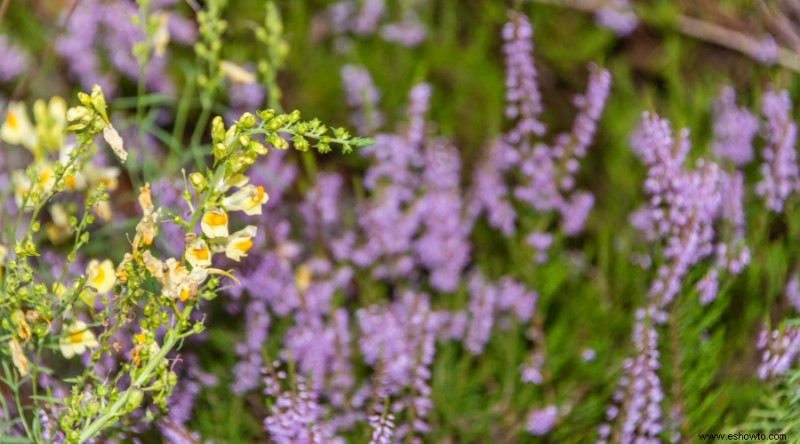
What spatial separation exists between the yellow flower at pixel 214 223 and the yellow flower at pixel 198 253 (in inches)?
0.4

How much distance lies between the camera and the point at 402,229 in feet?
3.98

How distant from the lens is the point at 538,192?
3.95ft

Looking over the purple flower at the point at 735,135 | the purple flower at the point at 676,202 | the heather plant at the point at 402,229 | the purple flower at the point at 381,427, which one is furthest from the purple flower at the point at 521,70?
the purple flower at the point at 381,427

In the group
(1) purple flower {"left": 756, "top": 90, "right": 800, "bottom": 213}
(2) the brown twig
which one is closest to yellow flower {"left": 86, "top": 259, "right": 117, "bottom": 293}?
(1) purple flower {"left": 756, "top": 90, "right": 800, "bottom": 213}

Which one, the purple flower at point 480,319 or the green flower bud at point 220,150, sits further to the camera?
the purple flower at point 480,319

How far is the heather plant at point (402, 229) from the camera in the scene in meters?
0.77

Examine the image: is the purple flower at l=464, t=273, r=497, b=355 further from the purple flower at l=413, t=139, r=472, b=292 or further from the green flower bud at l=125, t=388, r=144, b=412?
the green flower bud at l=125, t=388, r=144, b=412

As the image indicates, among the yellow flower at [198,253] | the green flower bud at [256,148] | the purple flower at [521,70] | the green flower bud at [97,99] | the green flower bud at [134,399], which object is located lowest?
the green flower bud at [134,399]

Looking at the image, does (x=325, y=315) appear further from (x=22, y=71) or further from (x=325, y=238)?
(x=22, y=71)

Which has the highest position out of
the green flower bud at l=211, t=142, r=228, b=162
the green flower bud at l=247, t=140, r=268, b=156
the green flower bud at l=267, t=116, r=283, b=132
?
the green flower bud at l=267, t=116, r=283, b=132

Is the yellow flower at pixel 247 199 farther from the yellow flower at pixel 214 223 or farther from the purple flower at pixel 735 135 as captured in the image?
the purple flower at pixel 735 135

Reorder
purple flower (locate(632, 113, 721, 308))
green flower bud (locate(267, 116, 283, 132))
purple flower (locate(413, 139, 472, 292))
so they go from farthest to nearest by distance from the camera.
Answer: purple flower (locate(413, 139, 472, 292)), purple flower (locate(632, 113, 721, 308)), green flower bud (locate(267, 116, 283, 132))

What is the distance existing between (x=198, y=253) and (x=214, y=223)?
29 millimetres

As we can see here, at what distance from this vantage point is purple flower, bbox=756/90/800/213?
40.6 inches
